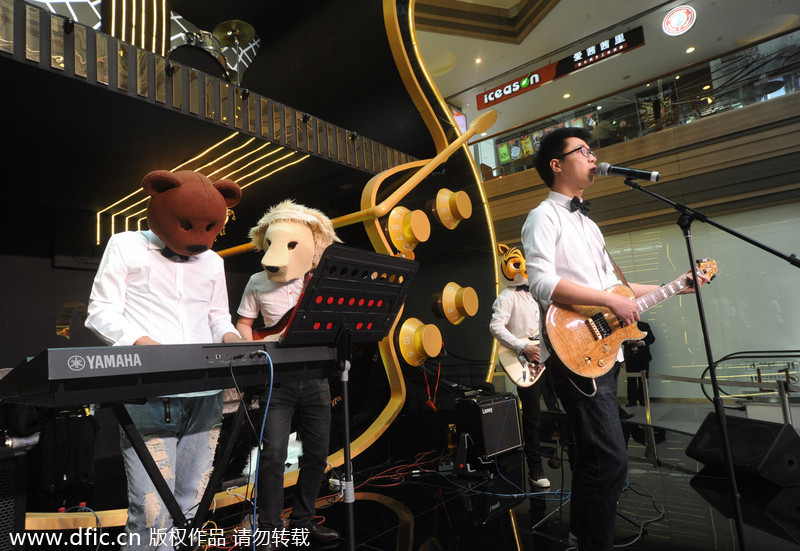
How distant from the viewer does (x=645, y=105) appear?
8.01m

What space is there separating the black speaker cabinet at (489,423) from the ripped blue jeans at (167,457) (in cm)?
259

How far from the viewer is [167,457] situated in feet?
5.98

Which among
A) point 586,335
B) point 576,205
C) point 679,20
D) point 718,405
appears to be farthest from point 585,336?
point 679,20

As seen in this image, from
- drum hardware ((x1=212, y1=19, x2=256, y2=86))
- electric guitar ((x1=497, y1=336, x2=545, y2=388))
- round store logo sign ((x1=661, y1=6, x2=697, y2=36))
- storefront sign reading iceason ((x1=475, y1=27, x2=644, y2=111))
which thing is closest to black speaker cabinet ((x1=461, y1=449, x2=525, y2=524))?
electric guitar ((x1=497, y1=336, x2=545, y2=388))

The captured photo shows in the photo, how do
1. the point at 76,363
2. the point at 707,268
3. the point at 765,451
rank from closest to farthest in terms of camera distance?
the point at 76,363 → the point at 707,268 → the point at 765,451

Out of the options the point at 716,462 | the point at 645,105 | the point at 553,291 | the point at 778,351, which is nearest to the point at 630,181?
the point at 553,291

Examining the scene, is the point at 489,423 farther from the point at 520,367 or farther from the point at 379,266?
the point at 379,266

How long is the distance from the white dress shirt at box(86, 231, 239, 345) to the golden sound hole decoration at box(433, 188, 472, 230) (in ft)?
9.37

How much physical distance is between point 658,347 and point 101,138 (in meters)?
7.69

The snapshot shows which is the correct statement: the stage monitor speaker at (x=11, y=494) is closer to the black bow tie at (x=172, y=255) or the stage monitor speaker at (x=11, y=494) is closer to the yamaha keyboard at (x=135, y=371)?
the yamaha keyboard at (x=135, y=371)

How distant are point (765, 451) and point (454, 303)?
258cm

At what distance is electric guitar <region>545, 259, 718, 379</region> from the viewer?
6.59ft

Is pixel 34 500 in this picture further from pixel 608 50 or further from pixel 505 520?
pixel 608 50

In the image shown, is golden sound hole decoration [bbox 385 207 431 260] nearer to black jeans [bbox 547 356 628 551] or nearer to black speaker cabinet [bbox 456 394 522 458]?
black speaker cabinet [bbox 456 394 522 458]
